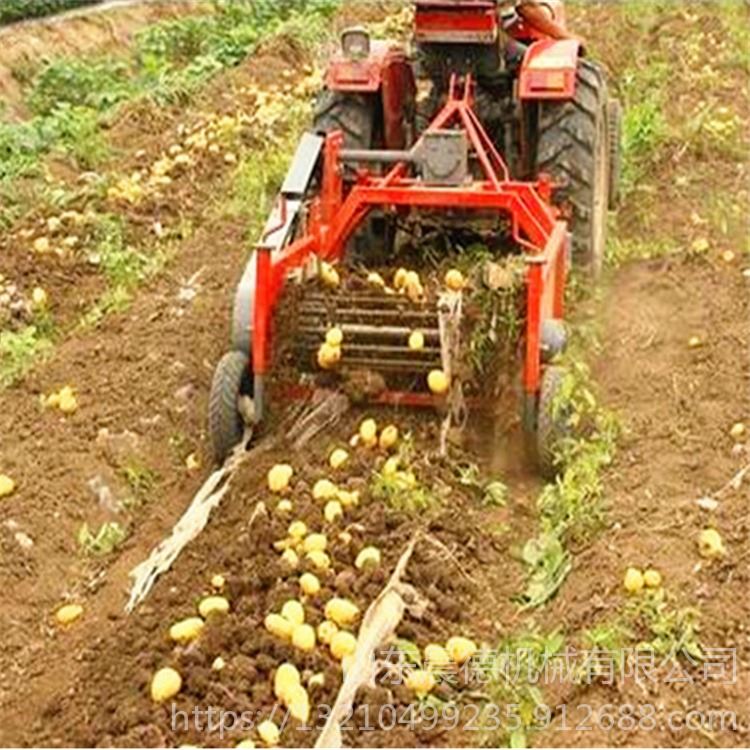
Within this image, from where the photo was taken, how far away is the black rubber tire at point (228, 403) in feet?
26.9

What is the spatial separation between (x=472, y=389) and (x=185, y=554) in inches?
66.0

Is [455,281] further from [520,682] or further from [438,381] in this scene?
[520,682]

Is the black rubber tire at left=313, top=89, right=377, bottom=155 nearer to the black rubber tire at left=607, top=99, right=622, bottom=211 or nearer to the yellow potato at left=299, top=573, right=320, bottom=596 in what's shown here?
the black rubber tire at left=607, top=99, right=622, bottom=211

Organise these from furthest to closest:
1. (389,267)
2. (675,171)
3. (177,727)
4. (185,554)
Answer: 1. (675,171)
2. (389,267)
3. (185,554)
4. (177,727)

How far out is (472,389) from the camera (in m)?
8.19

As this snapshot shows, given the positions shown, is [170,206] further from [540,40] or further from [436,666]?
[436,666]

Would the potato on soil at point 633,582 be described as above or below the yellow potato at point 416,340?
below

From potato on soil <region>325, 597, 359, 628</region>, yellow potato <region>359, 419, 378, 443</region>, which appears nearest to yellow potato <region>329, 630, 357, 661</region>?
potato on soil <region>325, 597, 359, 628</region>

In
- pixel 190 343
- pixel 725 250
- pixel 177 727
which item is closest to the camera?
pixel 177 727

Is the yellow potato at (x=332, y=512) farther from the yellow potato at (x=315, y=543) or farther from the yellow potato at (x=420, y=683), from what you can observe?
the yellow potato at (x=420, y=683)

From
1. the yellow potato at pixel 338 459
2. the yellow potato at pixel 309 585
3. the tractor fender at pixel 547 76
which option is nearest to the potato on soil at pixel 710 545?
the yellow potato at pixel 309 585

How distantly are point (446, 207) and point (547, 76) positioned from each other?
3.55ft

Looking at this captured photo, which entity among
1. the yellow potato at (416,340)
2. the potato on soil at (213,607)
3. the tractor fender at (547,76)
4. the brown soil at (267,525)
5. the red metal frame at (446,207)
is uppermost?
the tractor fender at (547,76)

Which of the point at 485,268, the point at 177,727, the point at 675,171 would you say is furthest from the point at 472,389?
the point at 675,171
